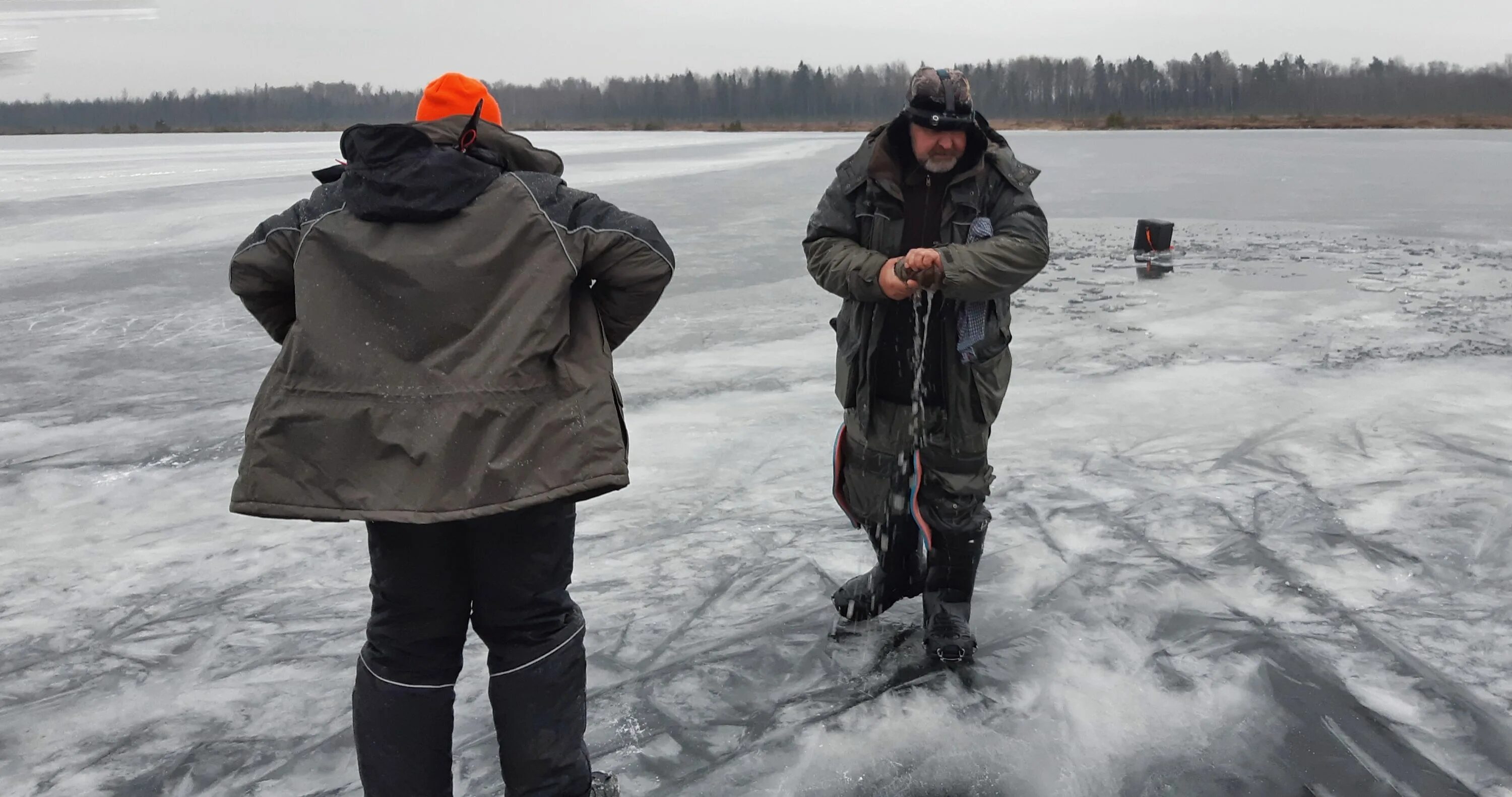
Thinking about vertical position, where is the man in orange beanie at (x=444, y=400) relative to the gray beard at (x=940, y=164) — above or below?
below

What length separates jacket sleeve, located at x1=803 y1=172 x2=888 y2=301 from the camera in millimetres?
2910

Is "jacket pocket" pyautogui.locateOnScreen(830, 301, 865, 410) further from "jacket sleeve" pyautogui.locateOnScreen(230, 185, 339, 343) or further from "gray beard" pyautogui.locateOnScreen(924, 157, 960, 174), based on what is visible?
"jacket sleeve" pyautogui.locateOnScreen(230, 185, 339, 343)

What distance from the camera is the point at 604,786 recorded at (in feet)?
7.97

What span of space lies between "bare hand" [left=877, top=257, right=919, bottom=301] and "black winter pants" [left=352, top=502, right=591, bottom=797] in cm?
106

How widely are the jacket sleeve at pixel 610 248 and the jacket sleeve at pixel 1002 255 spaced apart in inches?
32.0

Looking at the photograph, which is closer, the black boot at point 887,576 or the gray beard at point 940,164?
the gray beard at point 940,164

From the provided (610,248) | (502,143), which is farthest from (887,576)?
(502,143)

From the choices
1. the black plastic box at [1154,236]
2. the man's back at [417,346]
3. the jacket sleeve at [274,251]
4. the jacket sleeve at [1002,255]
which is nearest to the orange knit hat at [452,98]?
the man's back at [417,346]

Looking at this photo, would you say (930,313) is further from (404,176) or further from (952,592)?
(404,176)

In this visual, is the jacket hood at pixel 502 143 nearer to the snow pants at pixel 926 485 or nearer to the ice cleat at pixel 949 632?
the snow pants at pixel 926 485

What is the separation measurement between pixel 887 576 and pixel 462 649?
144 cm

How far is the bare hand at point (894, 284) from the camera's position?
2.81 metres

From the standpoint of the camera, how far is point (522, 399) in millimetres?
2100

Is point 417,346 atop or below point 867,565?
atop
